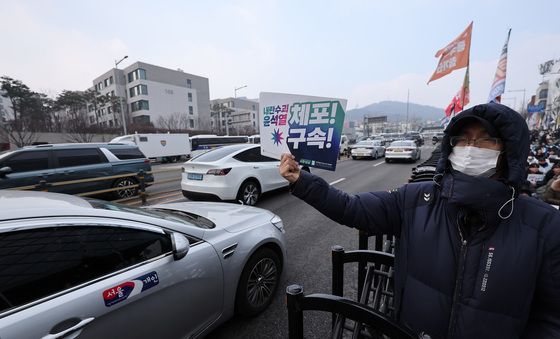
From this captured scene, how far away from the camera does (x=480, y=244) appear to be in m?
1.12

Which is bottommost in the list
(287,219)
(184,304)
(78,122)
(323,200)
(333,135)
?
(287,219)

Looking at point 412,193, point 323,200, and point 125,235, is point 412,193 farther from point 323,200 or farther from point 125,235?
point 125,235

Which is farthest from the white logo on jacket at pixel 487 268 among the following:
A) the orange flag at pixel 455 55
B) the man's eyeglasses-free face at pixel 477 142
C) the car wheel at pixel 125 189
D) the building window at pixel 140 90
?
the building window at pixel 140 90

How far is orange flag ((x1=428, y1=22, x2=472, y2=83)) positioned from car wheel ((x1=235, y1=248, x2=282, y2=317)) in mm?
8334

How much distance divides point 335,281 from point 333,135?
101cm

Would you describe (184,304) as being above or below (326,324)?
above

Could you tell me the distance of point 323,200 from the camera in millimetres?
1504

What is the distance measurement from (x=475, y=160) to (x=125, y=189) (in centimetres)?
810

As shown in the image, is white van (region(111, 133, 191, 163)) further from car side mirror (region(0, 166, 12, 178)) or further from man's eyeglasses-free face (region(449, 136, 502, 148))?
man's eyeglasses-free face (region(449, 136, 502, 148))

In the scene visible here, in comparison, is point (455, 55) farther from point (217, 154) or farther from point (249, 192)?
point (217, 154)

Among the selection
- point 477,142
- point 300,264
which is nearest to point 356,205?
point 477,142

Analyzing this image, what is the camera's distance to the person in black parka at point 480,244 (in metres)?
1.05

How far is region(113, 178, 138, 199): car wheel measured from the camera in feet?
24.1

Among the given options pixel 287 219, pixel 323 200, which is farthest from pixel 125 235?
pixel 287 219
